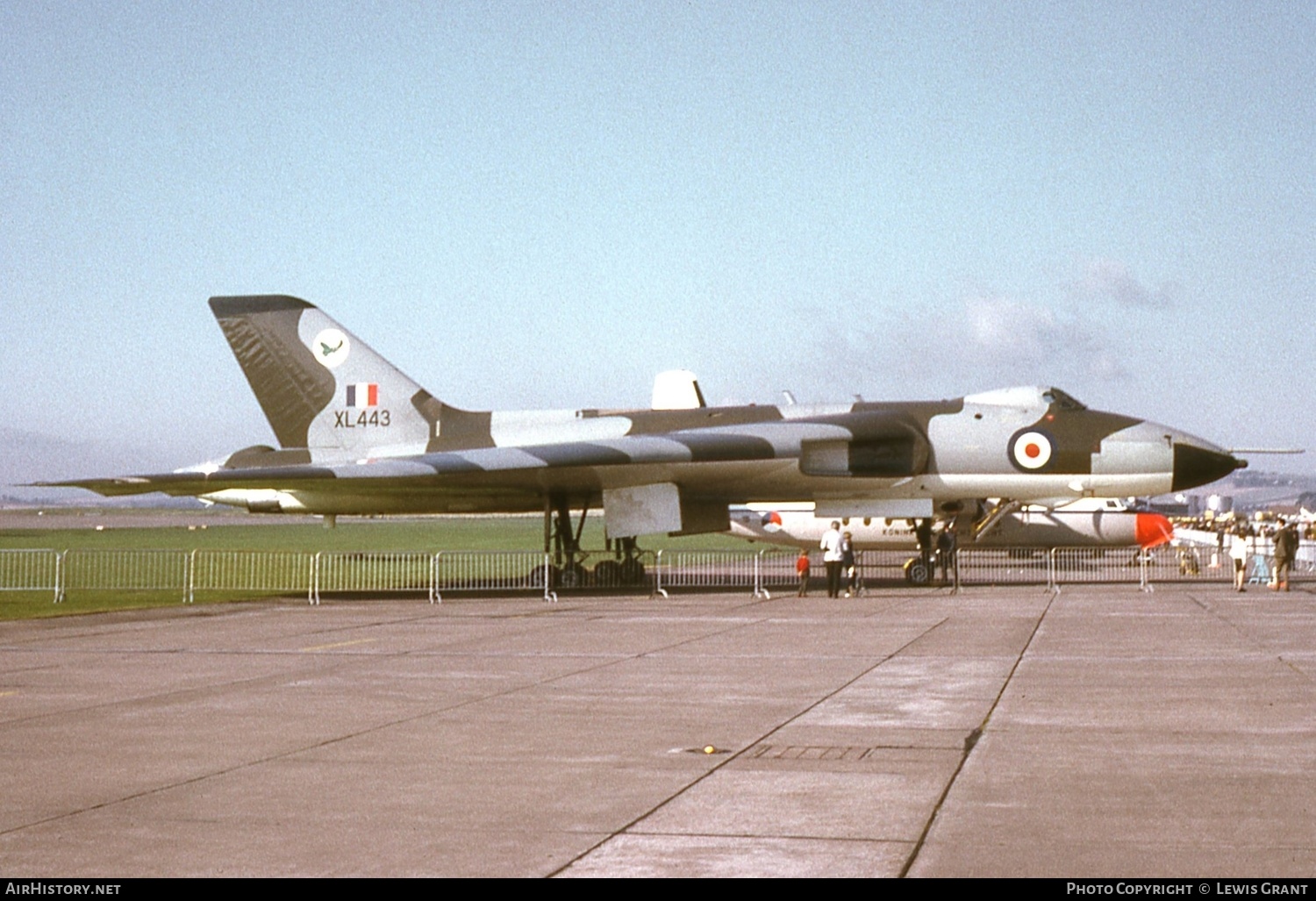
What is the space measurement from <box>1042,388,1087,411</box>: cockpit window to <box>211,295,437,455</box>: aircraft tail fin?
11.5m

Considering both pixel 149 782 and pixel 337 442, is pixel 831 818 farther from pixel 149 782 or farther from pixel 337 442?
pixel 337 442

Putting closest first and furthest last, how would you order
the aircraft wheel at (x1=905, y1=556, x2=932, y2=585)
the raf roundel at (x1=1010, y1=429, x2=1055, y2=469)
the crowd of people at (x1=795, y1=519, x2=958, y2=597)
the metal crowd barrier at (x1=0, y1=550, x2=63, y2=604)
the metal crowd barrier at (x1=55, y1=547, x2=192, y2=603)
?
the crowd of people at (x1=795, y1=519, x2=958, y2=597)
the raf roundel at (x1=1010, y1=429, x2=1055, y2=469)
the metal crowd barrier at (x1=0, y1=550, x2=63, y2=604)
the metal crowd barrier at (x1=55, y1=547, x2=192, y2=603)
the aircraft wheel at (x1=905, y1=556, x2=932, y2=585)

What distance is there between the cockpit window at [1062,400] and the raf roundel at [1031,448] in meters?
0.78

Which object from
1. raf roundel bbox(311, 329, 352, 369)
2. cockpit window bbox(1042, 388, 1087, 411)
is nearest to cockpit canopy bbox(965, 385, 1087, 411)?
cockpit window bbox(1042, 388, 1087, 411)

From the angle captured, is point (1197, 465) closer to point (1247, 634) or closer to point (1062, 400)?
point (1062, 400)

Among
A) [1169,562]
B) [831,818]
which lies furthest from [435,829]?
[1169,562]

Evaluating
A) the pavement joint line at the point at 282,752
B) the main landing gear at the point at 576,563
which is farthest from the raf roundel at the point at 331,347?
the pavement joint line at the point at 282,752

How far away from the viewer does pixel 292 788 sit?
21.8 ft

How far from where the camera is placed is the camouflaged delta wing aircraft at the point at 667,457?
76.6 feet

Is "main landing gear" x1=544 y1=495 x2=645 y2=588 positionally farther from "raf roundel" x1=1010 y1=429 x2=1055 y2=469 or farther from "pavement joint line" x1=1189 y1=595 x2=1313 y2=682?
"pavement joint line" x1=1189 y1=595 x2=1313 y2=682

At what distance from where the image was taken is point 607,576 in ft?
86.4

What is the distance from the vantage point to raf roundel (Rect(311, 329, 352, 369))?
2628 cm

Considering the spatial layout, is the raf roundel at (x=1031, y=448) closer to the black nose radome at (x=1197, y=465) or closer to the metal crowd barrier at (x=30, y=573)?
the black nose radome at (x=1197, y=465)
